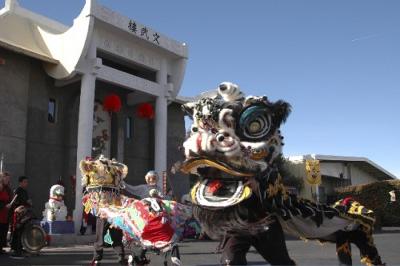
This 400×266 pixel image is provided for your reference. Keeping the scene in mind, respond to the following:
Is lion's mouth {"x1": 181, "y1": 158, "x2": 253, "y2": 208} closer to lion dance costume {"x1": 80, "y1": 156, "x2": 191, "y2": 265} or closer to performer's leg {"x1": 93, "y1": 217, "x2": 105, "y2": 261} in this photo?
lion dance costume {"x1": 80, "y1": 156, "x2": 191, "y2": 265}

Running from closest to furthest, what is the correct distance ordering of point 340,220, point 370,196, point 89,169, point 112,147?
point 340,220 → point 89,169 → point 112,147 → point 370,196

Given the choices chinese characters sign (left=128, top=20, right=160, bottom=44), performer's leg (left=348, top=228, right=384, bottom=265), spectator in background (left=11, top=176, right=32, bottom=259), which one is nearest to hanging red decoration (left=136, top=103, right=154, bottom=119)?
chinese characters sign (left=128, top=20, right=160, bottom=44)

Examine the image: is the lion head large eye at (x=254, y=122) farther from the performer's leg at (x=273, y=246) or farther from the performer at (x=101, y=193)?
the performer at (x=101, y=193)

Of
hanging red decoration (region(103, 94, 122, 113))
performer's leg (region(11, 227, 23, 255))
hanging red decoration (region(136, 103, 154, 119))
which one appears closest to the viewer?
performer's leg (region(11, 227, 23, 255))

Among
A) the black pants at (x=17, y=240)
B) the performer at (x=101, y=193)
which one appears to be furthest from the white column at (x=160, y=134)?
the performer at (x=101, y=193)

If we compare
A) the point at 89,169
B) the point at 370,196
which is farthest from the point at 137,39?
the point at 370,196

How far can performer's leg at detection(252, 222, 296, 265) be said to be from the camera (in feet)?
12.5

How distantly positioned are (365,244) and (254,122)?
6.46ft

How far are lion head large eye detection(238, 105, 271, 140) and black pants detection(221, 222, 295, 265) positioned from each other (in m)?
0.77

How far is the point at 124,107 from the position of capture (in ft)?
67.1

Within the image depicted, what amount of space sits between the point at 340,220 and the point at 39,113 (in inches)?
556

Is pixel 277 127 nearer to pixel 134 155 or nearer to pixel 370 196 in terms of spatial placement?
pixel 134 155

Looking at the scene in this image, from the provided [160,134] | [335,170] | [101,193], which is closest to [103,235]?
[101,193]

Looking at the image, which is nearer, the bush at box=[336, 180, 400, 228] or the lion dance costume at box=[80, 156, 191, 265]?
the lion dance costume at box=[80, 156, 191, 265]
